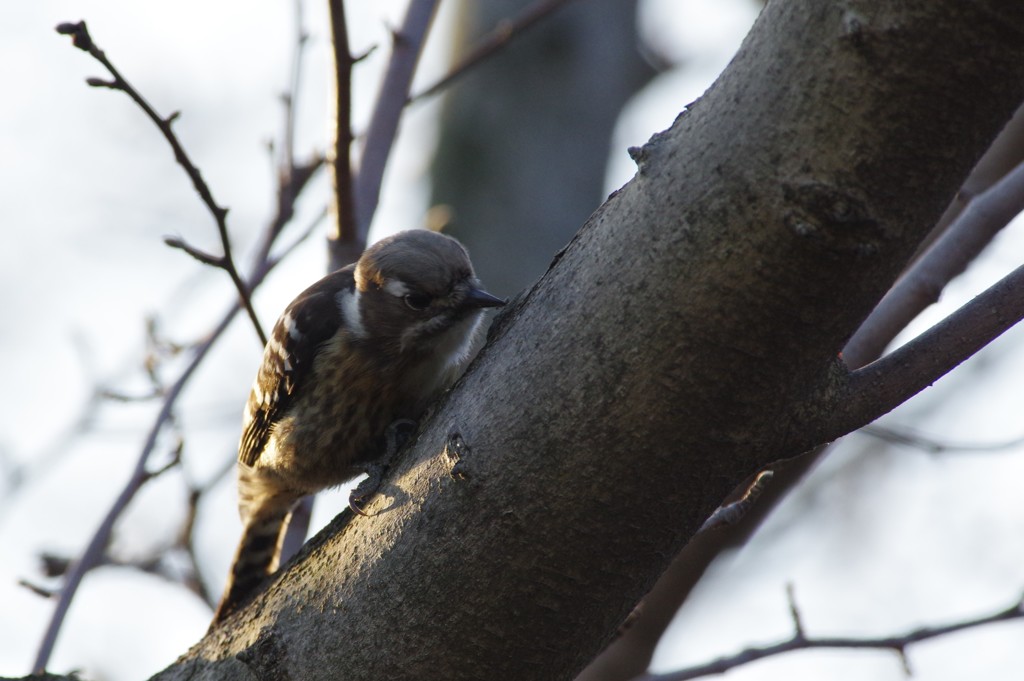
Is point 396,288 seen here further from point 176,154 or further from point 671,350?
point 671,350

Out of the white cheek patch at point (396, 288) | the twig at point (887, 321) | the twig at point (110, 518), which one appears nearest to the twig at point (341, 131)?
the white cheek patch at point (396, 288)

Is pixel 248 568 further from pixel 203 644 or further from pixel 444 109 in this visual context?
pixel 444 109

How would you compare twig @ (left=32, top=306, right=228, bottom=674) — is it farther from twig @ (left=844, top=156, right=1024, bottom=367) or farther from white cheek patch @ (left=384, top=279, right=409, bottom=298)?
twig @ (left=844, top=156, right=1024, bottom=367)

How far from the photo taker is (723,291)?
1.54 metres

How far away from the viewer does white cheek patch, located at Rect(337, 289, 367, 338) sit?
3.53 m

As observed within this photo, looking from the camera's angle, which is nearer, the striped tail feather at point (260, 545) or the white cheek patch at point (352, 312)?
the white cheek patch at point (352, 312)

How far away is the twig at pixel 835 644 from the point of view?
2.64 meters

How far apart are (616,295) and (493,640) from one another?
66 cm

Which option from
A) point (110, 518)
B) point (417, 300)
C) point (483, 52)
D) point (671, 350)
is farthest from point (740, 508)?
point (483, 52)

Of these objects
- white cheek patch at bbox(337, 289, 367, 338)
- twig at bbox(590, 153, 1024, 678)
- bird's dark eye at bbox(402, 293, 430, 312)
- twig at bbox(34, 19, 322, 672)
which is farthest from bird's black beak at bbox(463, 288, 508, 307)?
twig at bbox(590, 153, 1024, 678)

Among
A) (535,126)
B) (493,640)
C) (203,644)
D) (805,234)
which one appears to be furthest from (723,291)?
(535,126)

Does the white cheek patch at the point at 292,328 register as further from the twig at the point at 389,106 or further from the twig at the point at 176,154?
the twig at the point at 176,154

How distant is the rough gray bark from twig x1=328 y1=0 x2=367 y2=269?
4.06ft

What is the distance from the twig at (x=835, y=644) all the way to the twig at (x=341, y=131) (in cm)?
168
